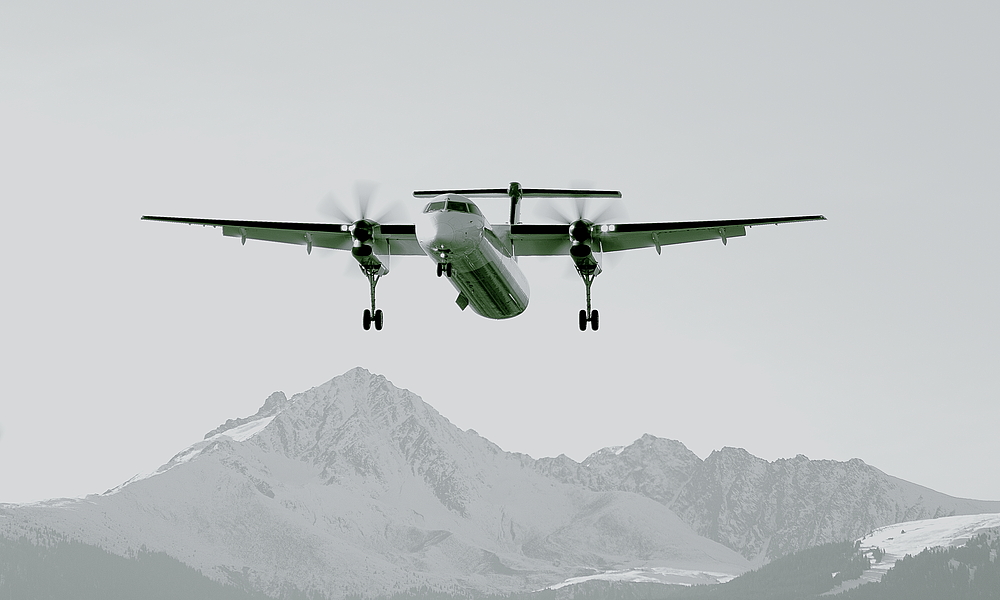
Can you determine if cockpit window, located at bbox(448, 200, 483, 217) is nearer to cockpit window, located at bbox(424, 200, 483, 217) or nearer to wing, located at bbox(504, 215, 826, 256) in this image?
cockpit window, located at bbox(424, 200, 483, 217)

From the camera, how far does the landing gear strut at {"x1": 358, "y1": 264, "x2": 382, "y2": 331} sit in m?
42.8

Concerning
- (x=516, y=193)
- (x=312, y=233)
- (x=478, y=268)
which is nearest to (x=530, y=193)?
(x=516, y=193)

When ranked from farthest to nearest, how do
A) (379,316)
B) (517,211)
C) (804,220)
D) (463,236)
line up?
(517,211) → (379,316) → (804,220) → (463,236)

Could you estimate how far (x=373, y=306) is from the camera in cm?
4394

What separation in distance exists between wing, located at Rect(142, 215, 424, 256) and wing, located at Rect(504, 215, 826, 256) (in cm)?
422

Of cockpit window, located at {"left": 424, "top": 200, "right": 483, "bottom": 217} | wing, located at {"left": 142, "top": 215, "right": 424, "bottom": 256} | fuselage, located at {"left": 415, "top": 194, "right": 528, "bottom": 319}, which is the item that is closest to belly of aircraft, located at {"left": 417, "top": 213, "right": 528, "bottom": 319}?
fuselage, located at {"left": 415, "top": 194, "right": 528, "bottom": 319}

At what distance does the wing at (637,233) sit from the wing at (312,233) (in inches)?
166

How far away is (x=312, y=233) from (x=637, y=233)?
1272 centimetres

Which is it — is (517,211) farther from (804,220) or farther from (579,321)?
(804,220)

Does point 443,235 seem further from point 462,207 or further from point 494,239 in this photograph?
point 494,239

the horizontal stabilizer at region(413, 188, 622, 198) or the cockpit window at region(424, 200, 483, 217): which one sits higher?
the horizontal stabilizer at region(413, 188, 622, 198)

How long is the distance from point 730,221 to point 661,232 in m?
2.96

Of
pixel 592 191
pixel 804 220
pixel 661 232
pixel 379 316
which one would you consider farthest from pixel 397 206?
pixel 804 220

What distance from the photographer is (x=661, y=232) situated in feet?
147
